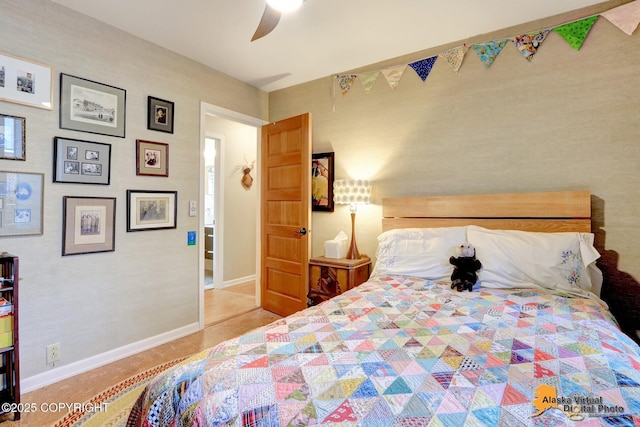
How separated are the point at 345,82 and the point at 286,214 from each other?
1490 mm

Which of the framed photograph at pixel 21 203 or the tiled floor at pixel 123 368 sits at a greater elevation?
the framed photograph at pixel 21 203

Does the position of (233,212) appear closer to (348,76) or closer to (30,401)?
(348,76)

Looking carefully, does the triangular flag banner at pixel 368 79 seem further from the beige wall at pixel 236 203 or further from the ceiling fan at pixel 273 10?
the beige wall at pixel 236 203

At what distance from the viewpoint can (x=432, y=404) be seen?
2.76 feet

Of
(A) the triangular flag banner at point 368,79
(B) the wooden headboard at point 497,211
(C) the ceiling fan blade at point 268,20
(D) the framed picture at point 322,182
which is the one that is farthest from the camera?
(D) the framed picture at point 322,182

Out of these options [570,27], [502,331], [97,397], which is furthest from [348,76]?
[97,397]

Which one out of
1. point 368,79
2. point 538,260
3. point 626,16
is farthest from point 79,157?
point 626,16

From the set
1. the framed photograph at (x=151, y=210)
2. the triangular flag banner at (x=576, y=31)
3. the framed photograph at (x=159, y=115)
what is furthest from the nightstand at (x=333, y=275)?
the triangular flag banner at (x=576, y=31)

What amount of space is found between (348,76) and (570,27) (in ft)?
5.77

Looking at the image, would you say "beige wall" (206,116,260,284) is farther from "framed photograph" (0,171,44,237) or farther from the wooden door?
"framed photograph" (0,171,44,237)

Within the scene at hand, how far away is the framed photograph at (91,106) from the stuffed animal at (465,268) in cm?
270

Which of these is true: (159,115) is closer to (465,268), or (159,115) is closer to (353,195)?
(353,195)

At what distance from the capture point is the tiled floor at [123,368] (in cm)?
195

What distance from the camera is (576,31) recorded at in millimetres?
2150
